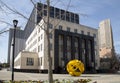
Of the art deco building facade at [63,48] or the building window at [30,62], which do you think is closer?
the art deco building facade at [63,48]

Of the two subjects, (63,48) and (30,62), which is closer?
(63,48)

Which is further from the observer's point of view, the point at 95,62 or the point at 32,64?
the point at 95,62

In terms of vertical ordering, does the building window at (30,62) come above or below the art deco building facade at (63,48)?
below

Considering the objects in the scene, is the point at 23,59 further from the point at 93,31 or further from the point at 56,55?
the point at 93,31

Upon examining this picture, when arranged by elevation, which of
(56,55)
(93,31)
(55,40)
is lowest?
(56,55)

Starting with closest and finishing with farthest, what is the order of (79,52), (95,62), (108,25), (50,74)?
1. (50,74)
2. (79,52)
3. (95,62)
4. (108,25)

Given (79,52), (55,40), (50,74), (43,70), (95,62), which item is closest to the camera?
(50,74)

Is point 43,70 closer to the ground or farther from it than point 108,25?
closer to the ground

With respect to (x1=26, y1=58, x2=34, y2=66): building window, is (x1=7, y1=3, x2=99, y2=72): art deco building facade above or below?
above

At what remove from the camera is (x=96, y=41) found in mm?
69000

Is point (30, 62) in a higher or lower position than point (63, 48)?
lower

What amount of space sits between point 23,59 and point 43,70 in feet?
26.4

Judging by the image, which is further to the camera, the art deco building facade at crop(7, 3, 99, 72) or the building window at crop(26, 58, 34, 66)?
the building window at crop(26, 58, 34, 66)

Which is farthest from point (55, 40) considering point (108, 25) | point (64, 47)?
point (108, 25)
